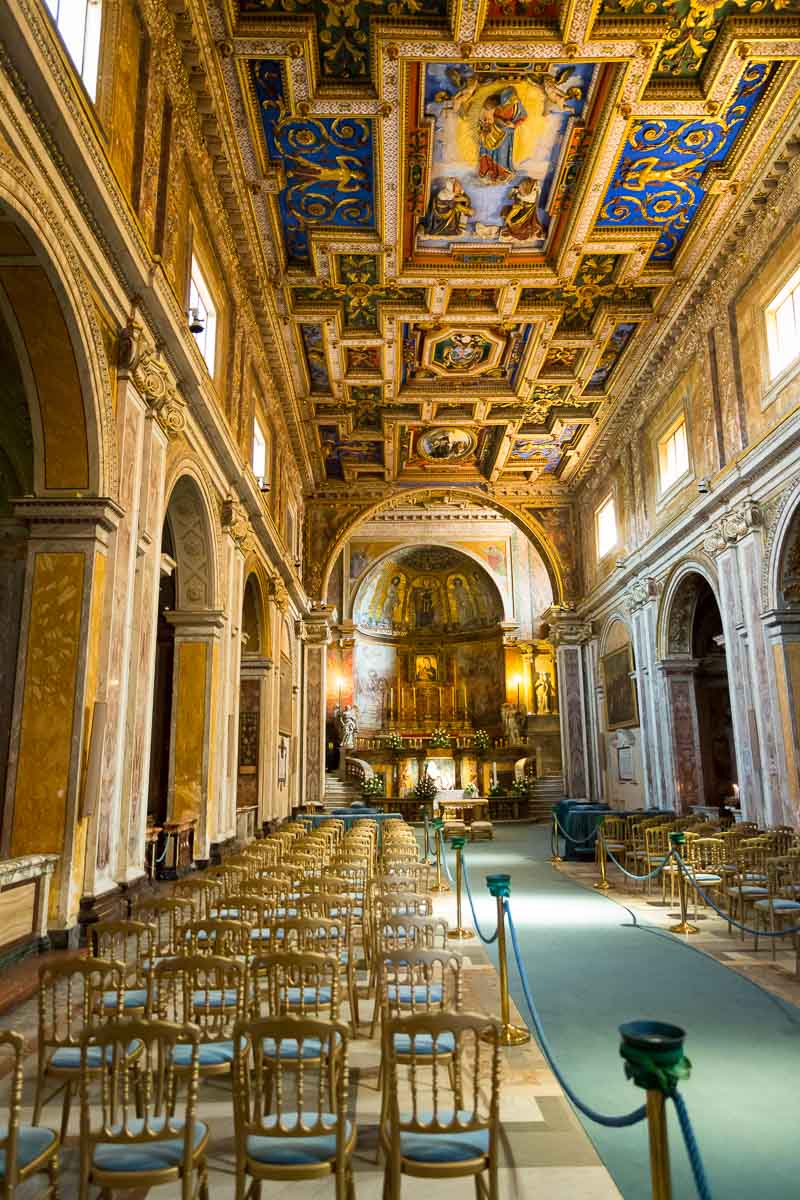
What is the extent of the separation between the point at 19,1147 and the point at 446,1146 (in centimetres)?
158

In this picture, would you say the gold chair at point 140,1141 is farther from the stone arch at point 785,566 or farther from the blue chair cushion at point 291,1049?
the stone arch at point 785,566

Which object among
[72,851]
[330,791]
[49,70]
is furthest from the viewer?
[330,791]

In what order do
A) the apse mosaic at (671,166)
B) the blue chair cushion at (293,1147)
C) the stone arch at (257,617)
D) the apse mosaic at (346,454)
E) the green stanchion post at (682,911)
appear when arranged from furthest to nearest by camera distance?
the apse mosaic at (346,454) → the stone arch at (257,617) → the apse mosaic at (671,166) → the green stanchion post at (682,911) → the blue chair cushion at (293,1147)

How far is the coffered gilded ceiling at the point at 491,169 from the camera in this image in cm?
1031

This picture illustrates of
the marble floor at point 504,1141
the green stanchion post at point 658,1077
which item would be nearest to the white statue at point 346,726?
the marble floor at point 504,1141

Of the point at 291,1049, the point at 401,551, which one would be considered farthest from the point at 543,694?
the point at 291,1049

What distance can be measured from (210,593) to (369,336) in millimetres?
7495

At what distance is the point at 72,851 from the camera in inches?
281

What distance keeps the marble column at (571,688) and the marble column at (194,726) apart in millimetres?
14097

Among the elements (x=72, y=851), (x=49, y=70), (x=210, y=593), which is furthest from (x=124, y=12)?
(x=72, y=851)

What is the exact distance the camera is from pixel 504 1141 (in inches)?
159

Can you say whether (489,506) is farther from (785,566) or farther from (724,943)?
(724,943)

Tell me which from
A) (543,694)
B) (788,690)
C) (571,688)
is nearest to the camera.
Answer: (788,690)

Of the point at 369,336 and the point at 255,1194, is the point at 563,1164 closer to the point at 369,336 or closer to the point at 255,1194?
the point at 255,1194
